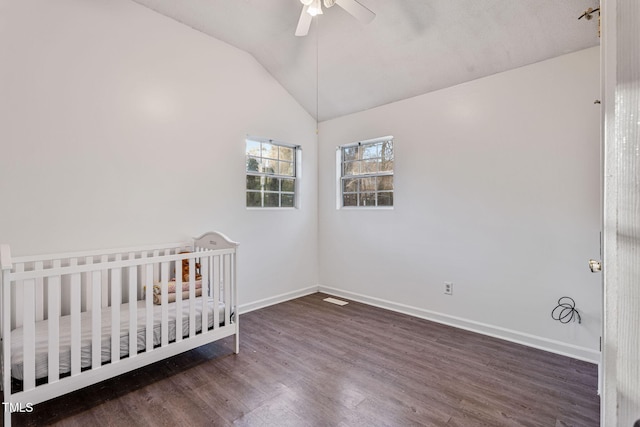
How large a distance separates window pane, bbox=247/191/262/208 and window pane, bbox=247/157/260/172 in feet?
A: 0.90

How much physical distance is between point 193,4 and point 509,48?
2770 millimetres

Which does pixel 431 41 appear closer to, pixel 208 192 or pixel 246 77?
pixel 246 77

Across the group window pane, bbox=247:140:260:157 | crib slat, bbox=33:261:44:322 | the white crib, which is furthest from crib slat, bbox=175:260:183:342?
window pane, bbox=247:140:260:157

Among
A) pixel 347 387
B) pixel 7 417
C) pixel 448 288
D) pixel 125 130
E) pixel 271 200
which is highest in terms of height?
pixel 125 130

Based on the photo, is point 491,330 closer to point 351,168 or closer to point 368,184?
point 368,184

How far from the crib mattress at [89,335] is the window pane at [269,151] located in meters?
1.92

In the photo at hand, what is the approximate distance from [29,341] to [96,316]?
11.7 inches

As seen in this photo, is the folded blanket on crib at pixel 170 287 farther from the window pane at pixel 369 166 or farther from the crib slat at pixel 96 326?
the window pane at pixel 369 166

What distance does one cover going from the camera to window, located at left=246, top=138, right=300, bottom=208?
11.8 ft

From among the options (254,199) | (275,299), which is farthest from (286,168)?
(275,299)

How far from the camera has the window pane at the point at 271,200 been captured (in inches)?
147

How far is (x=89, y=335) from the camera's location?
1.91 m

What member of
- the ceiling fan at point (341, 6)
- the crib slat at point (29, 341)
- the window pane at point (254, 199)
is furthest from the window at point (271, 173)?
the crib slat at point (29, 341)

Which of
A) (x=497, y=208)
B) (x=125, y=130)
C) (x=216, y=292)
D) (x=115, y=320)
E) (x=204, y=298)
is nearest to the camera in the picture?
(x=115, y=320)
